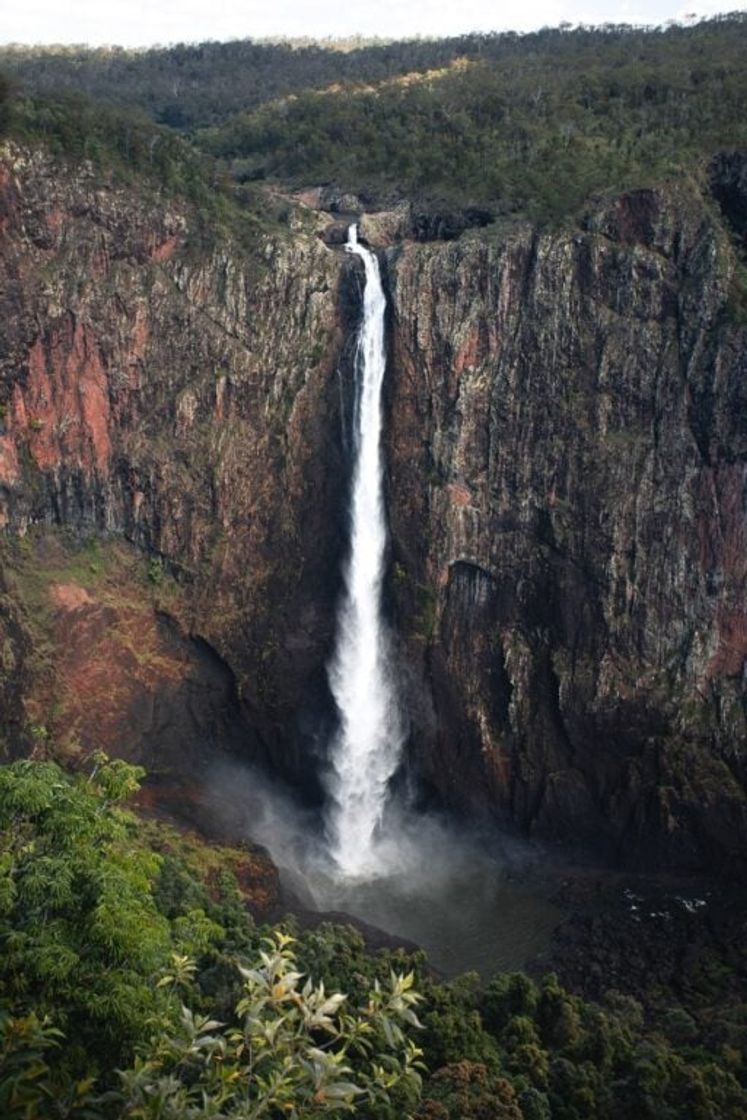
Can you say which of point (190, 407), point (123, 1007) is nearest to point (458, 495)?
point (190, 407)

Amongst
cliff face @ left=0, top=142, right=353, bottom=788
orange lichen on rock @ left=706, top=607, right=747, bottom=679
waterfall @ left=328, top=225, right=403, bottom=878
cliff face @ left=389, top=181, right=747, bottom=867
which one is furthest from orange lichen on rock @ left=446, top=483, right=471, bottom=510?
orange lichen on rock @ left=706, top=607, right=747, bottom=679

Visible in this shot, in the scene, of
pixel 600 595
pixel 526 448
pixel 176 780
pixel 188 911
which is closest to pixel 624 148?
pixel 526 448

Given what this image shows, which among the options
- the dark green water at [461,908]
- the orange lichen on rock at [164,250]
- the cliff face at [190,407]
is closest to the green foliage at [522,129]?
the cliff face at [190,407]

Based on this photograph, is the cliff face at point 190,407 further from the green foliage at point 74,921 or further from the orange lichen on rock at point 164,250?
the green foliage at point 74,921

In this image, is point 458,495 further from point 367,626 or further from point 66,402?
point 66,402

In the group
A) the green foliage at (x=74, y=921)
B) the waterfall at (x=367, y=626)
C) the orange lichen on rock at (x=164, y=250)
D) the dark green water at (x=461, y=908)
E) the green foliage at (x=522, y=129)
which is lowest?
the dark green water at (x=461, y=908)
